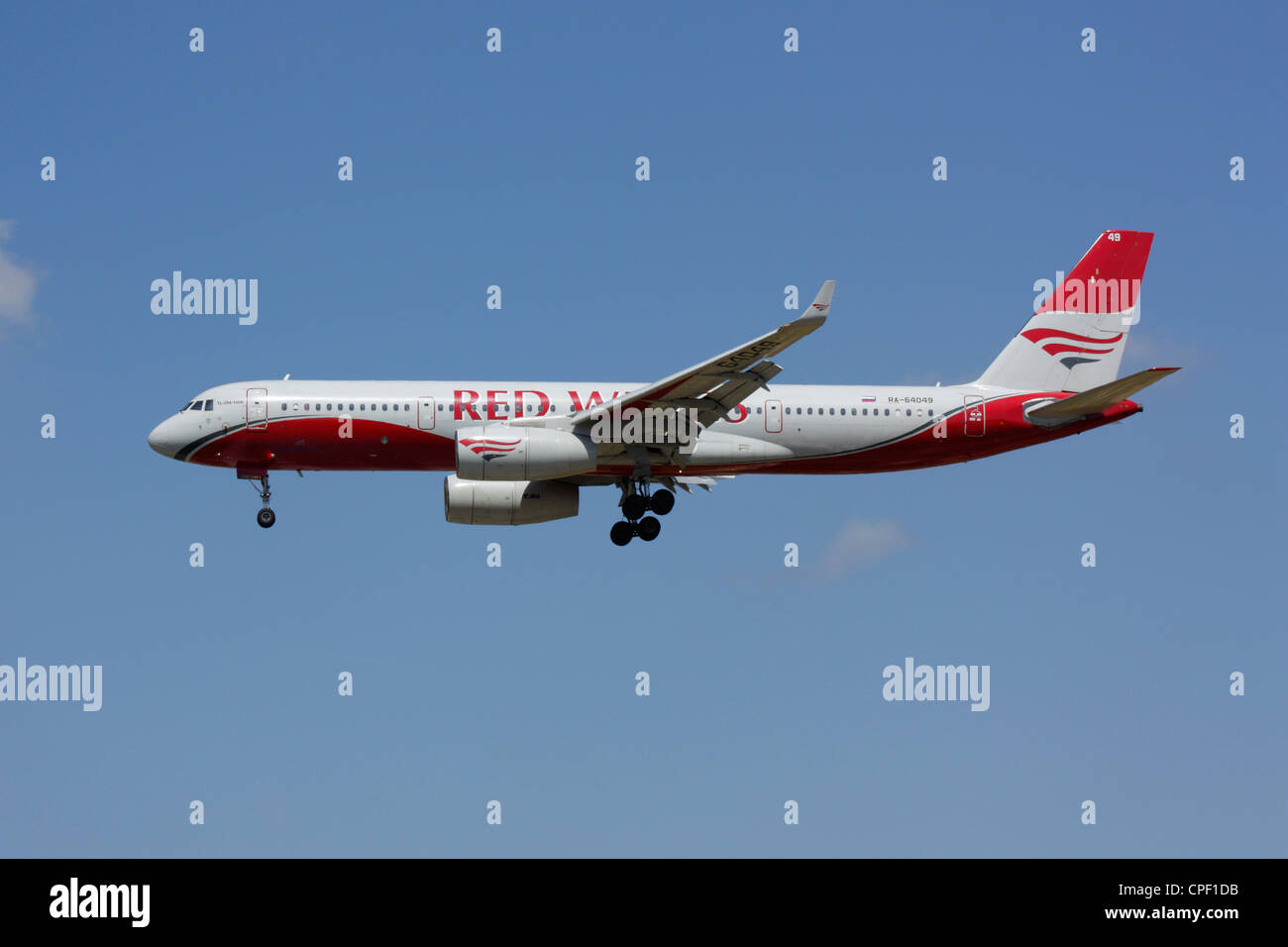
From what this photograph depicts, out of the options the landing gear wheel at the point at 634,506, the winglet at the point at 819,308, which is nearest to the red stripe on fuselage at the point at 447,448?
the landing gear wheel at the point at 634,506

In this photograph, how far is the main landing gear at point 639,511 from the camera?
4419cm

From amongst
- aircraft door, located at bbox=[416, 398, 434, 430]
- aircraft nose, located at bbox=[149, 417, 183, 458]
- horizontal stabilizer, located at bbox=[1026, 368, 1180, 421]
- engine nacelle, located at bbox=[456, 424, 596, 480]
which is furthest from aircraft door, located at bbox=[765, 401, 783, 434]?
aircraft nose, located at bbox=[149, 417, 183, 458]

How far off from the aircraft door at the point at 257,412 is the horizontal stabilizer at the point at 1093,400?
21.9m

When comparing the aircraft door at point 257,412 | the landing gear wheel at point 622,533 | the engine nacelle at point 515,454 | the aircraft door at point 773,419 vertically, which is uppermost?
the aircraft door at point 257,412

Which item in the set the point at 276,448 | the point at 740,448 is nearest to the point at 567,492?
the point at 740,448

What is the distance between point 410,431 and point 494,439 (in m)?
3.42

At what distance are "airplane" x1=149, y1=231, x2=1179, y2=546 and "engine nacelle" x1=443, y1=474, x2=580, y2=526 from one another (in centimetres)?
4

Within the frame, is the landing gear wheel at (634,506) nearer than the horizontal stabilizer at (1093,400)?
No

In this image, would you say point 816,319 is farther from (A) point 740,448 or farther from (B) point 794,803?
(B) point 794,803

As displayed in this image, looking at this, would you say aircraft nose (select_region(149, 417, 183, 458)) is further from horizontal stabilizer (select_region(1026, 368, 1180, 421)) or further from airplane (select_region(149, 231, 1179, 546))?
horizontal stabilizer (select_region(1026, 368, 1180, 421))

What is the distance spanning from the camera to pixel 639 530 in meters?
44.3

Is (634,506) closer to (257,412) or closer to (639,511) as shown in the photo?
(639,511)

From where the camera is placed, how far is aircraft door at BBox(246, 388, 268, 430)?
43.0 meters

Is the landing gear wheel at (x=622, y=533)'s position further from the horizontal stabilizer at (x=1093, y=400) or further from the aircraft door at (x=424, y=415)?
the horizontal stabilizer at (x=1093, y=400)
